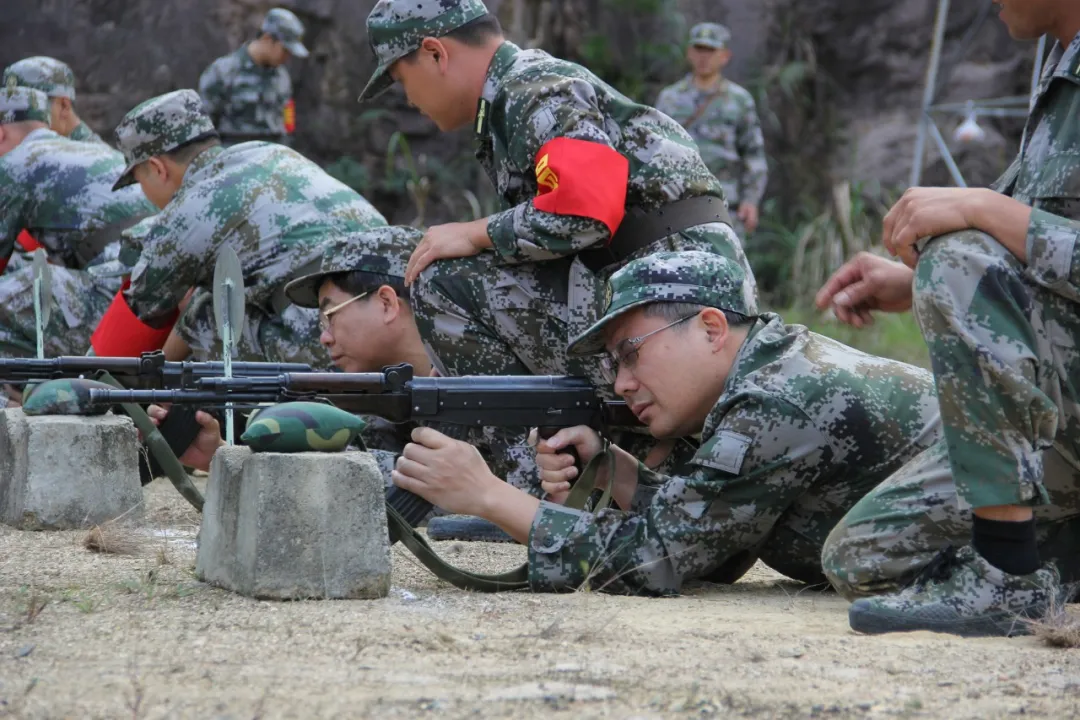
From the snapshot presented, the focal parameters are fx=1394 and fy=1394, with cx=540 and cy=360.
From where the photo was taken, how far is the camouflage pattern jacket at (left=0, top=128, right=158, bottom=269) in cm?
659

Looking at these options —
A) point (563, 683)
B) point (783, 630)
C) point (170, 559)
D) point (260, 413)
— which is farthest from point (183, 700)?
point (170, 559)

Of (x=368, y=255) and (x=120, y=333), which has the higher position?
(x=368, y=255)

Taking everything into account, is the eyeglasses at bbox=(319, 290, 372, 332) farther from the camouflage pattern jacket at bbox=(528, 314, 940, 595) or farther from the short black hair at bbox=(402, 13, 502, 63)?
the camouflage pattern jacket at bbox=(528, 314, 940, 595)

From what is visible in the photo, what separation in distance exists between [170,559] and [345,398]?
2.44 feet

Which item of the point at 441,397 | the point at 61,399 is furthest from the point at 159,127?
the point at 441,397

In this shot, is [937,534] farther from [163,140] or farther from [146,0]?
[146,0]

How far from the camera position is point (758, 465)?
3.11 m

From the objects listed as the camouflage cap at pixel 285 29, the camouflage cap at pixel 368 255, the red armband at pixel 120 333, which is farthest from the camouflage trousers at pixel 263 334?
the camouflage cap at pixel 285 29

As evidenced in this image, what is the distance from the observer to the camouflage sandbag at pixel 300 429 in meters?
3.04

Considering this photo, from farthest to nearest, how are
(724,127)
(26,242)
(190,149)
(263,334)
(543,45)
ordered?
1. (543,45)
2. (724,127)
3. (26,242)
4. (190,149)
5. (263,334)

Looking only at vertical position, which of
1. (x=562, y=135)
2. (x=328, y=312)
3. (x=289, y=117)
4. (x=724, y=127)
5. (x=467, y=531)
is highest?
(x=289, y=117)

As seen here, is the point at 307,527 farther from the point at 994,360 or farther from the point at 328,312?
the point at 328,312

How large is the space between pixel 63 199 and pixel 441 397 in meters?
3.83

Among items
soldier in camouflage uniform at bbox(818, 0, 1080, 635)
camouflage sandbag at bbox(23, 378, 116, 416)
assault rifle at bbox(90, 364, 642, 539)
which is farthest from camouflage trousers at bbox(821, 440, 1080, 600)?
camouflage sandbag at bbox(23, 378, 116, 416)
